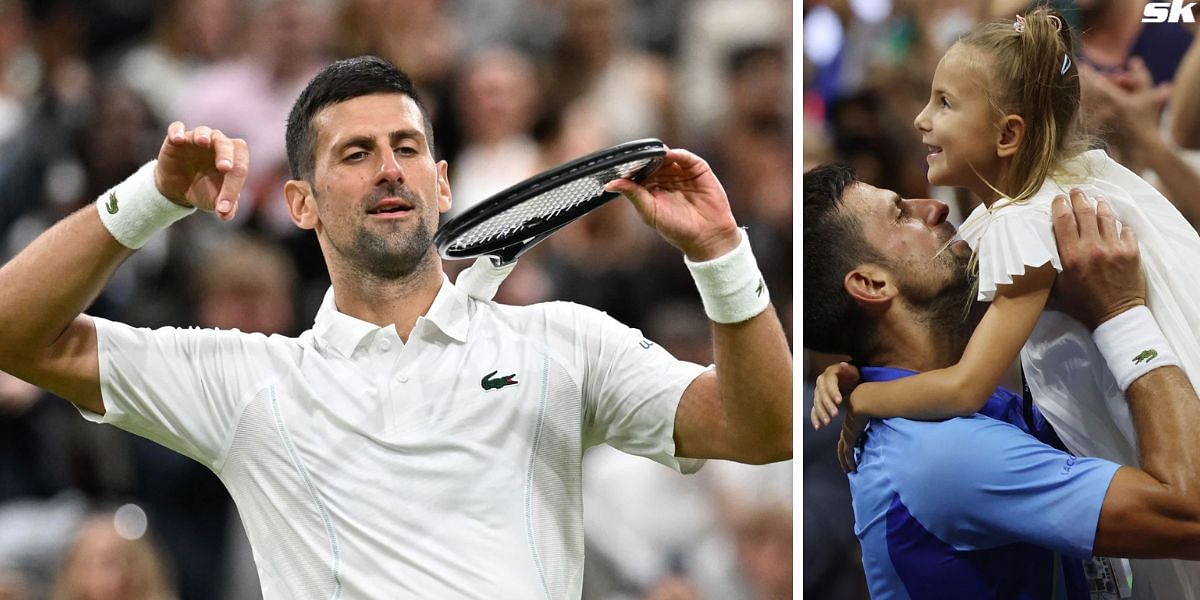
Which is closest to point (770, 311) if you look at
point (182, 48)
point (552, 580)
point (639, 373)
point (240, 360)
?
point (639, 373)

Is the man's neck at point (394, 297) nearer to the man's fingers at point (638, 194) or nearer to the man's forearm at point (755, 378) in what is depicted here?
the man's fingers at point (638, 194)

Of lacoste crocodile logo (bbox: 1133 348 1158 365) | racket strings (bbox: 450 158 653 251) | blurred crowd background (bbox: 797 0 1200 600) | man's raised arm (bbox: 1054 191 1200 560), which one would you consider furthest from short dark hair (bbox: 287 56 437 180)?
lacoste crocodile logo (bbox: 1133 348 1158 365)

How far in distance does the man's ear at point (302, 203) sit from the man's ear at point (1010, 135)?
4.63 feet

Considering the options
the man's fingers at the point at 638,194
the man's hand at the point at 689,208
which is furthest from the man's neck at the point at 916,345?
the man's fingers at the point at 638,194

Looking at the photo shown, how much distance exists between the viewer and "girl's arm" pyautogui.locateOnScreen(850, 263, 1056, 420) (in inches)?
98.7

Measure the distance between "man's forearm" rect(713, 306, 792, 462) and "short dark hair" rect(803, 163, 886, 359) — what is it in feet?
1.10

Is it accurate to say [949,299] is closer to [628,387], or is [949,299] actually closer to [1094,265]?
[1094,265]

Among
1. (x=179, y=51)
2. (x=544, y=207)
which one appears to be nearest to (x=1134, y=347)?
(x=544, y=207)

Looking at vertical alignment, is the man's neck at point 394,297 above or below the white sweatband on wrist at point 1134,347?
above

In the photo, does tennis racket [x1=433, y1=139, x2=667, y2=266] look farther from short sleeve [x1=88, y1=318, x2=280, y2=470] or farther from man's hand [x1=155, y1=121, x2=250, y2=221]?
short sleeve [x1=88, y1=318, x2=280, y2=470]

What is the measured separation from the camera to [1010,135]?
2562mm

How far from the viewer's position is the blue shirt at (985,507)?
2.46 meters

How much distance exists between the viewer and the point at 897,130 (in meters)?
2.70

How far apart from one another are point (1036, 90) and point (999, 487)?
30.7 inches
